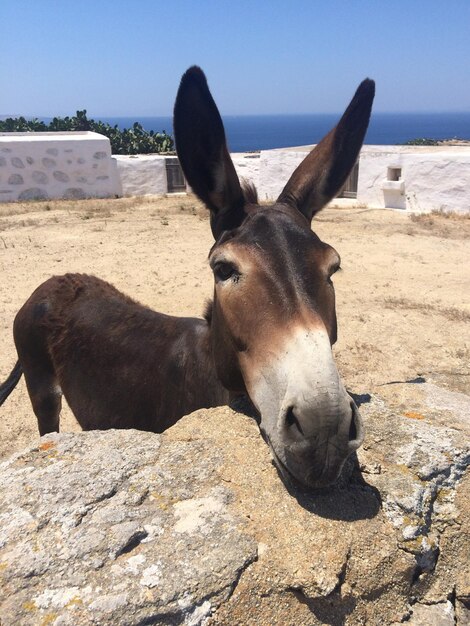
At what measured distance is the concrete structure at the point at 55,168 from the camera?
17516 millimetres

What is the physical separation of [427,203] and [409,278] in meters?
7.06

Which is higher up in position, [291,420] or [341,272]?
[291,420]

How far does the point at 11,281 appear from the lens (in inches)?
367

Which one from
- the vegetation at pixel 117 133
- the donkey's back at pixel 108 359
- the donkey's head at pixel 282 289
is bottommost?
the donkey's back at pixel 108 359

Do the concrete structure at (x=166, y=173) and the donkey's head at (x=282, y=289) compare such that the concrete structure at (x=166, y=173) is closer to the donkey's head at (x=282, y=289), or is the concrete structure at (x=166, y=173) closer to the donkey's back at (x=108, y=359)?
the donkey's back at (x=108, y=359)

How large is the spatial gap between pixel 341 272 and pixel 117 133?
21599 mm

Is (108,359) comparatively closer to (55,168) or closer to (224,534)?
(224,534)

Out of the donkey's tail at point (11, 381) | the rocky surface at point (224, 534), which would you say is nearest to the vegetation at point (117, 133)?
the donkey's tail at point (11, 381)

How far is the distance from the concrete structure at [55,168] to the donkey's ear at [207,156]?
57.3 ft

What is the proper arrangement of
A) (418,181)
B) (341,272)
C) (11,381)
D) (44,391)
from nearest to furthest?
(44,391), (11,381), (341,272), (418,181)

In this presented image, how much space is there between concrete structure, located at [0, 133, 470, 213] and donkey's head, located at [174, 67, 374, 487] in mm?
13329

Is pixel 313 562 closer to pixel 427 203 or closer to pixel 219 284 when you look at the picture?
pixel 219 284

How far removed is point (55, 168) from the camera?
18.0m

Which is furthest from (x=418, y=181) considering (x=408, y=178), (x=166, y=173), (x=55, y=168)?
(x=55, y=168)
